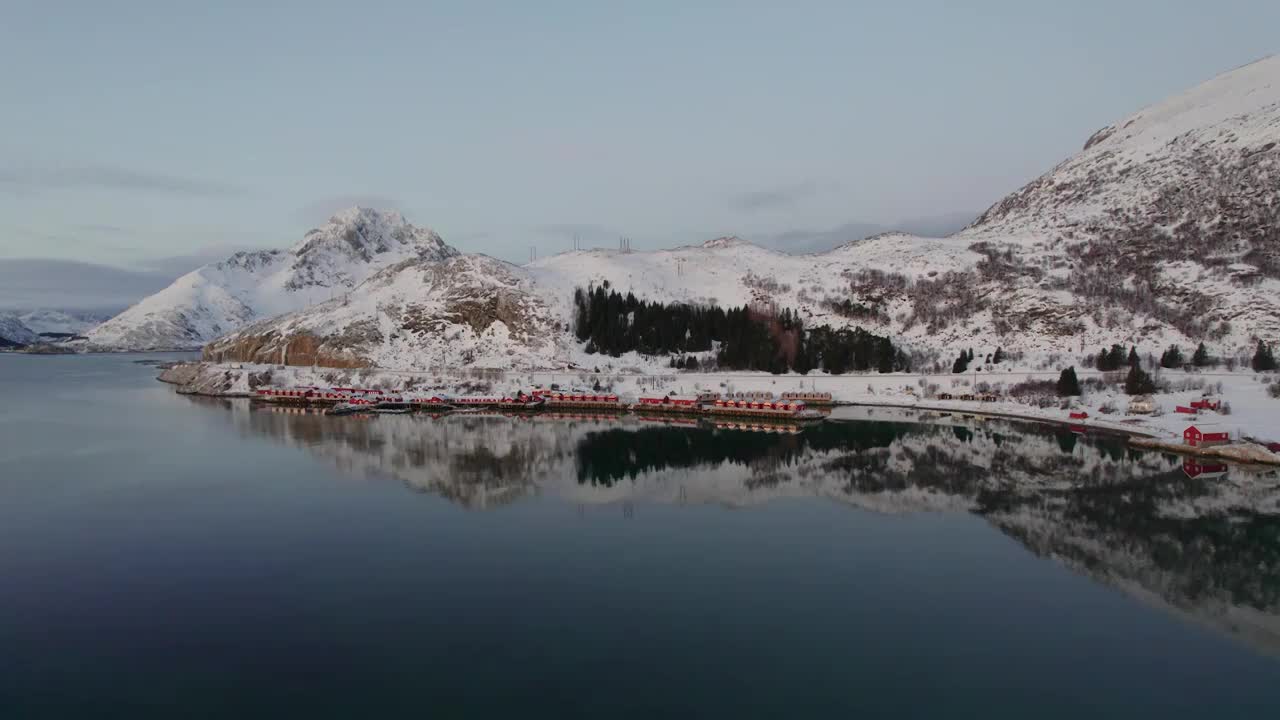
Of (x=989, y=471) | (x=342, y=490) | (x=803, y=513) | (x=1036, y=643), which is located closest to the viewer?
(x=1036, y=643)

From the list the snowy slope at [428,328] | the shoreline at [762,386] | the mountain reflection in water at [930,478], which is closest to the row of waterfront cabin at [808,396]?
the shoreline at [762,386]

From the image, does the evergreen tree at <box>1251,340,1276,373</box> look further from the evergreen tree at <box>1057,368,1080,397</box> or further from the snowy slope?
the snowy slope

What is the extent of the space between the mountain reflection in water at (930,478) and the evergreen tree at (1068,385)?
42.1 feet

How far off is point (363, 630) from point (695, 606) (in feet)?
29.8

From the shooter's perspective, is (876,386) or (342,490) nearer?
(342,490)

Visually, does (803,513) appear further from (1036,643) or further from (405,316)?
(405,316)

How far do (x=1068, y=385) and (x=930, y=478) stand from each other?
1502 inches

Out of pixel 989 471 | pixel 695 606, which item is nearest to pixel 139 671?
pixel 695 606

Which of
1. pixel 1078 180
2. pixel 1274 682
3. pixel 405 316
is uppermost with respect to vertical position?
pixel 1078 180

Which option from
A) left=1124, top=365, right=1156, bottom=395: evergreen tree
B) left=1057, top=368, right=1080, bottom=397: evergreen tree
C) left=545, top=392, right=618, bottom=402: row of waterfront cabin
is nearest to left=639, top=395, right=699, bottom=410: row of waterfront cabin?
left=545, top=392, right=618, bottom=402: row of waterfront cabin

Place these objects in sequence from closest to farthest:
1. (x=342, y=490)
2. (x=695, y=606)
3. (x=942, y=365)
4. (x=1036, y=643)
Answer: (x=1036, y=643) < (x=695, y=606) < (x=342, y=490) < (x=942, y=365)

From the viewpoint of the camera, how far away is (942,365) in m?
99.5

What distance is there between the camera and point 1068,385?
233ft

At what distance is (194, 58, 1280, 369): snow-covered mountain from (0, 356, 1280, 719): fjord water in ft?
Result: 209
